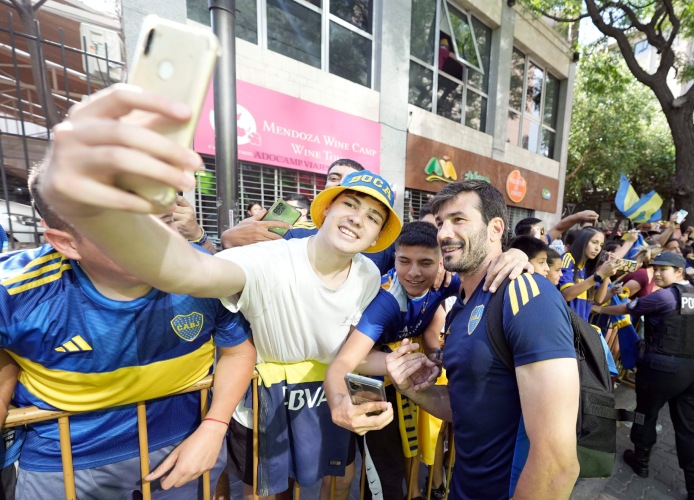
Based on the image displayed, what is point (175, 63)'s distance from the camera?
1.63 feet

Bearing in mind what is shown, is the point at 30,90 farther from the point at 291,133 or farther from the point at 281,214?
the point at 281,214

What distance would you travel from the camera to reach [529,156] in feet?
39.4

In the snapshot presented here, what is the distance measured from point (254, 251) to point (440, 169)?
8.26 m

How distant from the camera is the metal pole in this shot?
236cm

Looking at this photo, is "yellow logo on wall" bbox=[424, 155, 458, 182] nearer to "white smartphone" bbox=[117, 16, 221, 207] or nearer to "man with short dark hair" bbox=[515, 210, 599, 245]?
"man with short dark hair" bbox=[515, 210, 599, 245]

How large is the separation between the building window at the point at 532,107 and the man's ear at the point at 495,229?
36.7 feet

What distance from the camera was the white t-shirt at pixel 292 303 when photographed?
1.55m

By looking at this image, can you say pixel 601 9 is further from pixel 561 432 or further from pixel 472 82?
pixel 561 432

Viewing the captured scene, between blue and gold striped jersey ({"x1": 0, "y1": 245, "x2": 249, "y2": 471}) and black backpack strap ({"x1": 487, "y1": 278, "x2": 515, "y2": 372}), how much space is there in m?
1.20

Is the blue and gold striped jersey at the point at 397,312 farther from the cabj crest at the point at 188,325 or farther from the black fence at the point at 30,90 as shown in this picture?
the black fence at the point at 30,90

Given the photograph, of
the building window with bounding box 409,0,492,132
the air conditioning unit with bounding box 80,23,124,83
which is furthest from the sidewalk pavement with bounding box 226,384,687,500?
the building window with bounding box 409,0,492,132

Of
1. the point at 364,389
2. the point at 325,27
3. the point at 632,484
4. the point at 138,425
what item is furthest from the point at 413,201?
the point at 138,425

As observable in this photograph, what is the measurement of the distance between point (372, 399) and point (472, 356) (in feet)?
1.56

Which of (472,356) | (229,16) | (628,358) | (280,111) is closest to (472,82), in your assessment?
(280,111)
